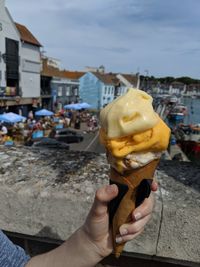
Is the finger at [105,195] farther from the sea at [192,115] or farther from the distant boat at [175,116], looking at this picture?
the sea at [192,115]

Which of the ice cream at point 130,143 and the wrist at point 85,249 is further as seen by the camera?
the wrist at point 85,249

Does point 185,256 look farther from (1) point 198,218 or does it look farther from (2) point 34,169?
(2) point 34,169

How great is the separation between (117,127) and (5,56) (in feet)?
109

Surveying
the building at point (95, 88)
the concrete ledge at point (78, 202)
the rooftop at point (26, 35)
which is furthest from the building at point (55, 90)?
the concrete ledge at point (78, 202)

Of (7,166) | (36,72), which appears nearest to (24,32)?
(36,72)

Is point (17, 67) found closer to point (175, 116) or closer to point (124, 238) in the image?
point (175, 116)

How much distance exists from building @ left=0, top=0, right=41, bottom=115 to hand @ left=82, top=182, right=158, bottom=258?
2931 centimetres

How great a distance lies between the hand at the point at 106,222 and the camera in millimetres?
1274

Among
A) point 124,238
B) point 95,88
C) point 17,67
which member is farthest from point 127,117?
point 95,88

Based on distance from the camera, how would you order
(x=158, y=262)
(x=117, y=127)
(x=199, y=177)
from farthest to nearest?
(x=199, y=177), (x=158, y=262), (x=117, y=127)

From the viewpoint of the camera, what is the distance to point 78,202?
5.91 ft

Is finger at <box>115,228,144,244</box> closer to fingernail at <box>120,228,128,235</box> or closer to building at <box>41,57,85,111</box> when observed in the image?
fingernail at <box>120,228,128,235</box>

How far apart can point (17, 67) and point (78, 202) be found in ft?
115

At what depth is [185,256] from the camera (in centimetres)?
170
